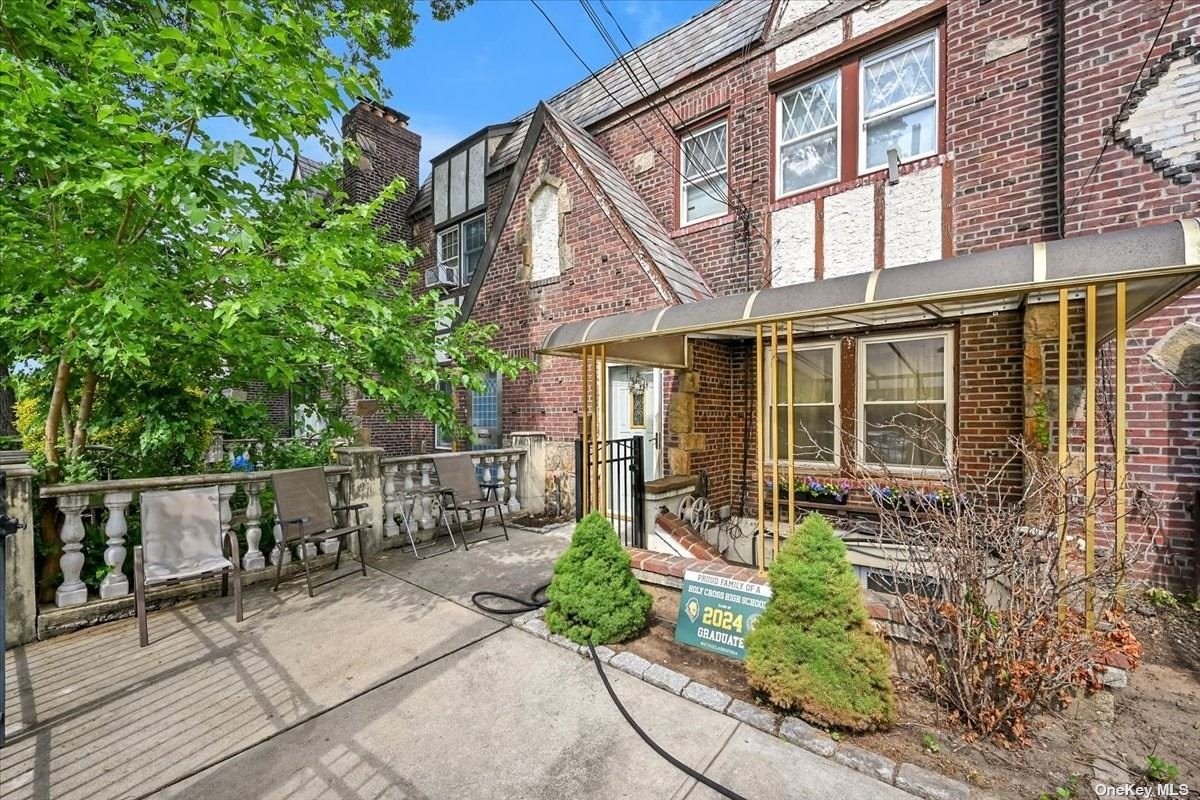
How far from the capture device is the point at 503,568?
534cm

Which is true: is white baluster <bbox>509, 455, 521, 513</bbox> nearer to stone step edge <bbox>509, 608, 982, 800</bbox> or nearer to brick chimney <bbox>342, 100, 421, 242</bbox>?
stone step edge <bbox>509, 608, 982, 800</bbox>

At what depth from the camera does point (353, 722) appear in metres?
2.77

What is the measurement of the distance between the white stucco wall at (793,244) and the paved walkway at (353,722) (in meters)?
5.60

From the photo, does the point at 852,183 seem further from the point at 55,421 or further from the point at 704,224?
the point at 55,421

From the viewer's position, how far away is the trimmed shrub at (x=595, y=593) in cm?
359

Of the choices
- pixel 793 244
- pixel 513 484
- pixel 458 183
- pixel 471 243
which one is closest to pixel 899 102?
pixel 793 244

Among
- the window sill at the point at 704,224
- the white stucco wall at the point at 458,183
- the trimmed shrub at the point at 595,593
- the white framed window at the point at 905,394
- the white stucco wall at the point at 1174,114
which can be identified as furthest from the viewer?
the white stucco wall at the point at 458,183

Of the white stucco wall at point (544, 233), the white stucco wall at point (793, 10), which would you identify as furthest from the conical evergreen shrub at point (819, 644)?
the white stucco wall at point (793, 10)

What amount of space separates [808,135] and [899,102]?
109cm

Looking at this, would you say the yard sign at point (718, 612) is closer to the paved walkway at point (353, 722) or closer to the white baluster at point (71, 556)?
the paved walkway at point (353, 722)

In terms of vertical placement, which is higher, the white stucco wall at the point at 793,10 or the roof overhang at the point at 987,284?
the white stucco wall at the point at 793,10

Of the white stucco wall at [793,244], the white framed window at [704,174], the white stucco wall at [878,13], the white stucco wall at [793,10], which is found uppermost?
the white stucco wall at [793,10]

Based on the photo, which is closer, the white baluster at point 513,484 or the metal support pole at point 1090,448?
the metal support pole at point 1090,448

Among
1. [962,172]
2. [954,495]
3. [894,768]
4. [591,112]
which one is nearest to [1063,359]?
[954,495]
